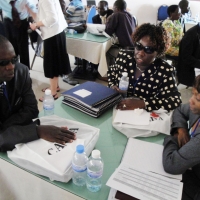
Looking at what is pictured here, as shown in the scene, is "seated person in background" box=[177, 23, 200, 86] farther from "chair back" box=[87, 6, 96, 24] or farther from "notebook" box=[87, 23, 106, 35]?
"chair back" box=[87, 6, 96, 24]

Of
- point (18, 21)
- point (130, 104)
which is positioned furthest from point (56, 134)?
point (18, 21)

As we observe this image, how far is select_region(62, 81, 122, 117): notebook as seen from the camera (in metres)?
1.29

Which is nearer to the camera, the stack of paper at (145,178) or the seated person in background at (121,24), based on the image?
the stack of paper at (145,178)

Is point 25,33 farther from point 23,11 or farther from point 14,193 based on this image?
point 14,193

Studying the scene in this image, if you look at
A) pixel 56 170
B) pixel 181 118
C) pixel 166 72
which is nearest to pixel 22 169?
pixel 56 170

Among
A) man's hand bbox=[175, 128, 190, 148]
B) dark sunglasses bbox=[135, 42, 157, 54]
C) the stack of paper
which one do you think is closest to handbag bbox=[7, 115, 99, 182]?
the stack of paper

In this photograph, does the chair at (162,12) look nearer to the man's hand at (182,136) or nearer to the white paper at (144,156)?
the man's hand at (182,136)

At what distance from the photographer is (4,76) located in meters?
1.12

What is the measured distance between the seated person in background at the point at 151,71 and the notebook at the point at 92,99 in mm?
159

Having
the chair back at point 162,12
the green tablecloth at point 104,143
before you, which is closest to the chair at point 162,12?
the chair back at point 162,12

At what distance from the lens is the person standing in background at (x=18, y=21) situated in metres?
2.68

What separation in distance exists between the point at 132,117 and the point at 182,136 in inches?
11.1

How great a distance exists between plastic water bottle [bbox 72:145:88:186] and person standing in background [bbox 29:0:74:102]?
1.88 m

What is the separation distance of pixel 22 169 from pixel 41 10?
6.31 ft
